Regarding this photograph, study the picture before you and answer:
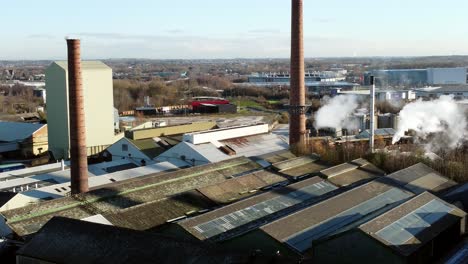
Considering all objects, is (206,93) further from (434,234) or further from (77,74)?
(434,234)

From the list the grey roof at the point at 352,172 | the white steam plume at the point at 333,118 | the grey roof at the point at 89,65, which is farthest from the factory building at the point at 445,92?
the grey roof at the point at 89,65

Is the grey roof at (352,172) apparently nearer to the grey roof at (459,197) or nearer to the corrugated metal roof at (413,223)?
the grey roof at (459,197)

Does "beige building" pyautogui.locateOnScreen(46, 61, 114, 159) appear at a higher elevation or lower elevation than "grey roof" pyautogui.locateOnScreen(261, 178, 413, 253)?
higher

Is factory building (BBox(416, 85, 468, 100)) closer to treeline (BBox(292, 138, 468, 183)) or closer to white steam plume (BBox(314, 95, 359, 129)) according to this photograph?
white steam plume (BBox(314, 95, 359, 129))

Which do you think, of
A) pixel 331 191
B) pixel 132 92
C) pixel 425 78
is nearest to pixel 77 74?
pixel 331 191

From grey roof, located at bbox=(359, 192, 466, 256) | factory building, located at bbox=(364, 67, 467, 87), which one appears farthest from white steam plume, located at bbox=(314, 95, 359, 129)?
factory building, located at bbox=(364, 67, 467, 87)

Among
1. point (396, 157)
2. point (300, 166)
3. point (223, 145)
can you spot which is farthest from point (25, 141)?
point (396, 157)

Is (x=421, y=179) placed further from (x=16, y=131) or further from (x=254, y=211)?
(x=16, y=131)

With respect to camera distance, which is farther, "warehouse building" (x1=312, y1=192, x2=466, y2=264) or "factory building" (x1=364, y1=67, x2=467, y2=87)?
"factory building" (x1=364, y1=67, x2=467, y2=87)
